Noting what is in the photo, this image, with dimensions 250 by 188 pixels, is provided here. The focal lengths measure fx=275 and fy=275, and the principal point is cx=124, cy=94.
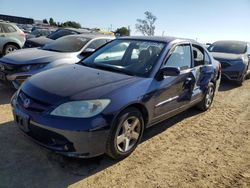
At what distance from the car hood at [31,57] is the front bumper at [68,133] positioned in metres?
2.80

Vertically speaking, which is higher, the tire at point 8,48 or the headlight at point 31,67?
the headlight at point 31,67

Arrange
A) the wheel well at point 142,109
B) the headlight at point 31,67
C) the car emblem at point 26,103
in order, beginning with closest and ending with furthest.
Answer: the car emblem at point 26,103 → the wheel well at point 142,109 → the headlight at point 31,67

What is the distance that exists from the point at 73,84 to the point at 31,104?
58cm

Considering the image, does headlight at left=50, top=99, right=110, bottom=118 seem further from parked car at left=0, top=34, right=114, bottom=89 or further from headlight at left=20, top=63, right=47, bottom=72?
headlight at left=20, top=63, right=47, bottom=72

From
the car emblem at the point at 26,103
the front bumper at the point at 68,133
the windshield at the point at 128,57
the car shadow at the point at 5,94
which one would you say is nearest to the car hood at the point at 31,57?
the car shadow at the point at 5,94

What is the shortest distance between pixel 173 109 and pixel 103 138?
1.70m

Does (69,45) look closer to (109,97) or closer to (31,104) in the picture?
(31,104)

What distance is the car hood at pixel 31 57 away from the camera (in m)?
5.77

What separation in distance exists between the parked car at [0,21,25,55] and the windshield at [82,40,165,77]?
7207 millimetres

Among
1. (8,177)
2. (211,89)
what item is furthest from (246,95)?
(8,177)

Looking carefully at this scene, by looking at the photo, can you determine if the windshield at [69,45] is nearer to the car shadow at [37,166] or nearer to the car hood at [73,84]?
the car hood at [73,84]

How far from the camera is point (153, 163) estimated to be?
12.1 ft

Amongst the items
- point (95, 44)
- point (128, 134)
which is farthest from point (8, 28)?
point (128, 134)

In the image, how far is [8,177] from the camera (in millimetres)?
3100
